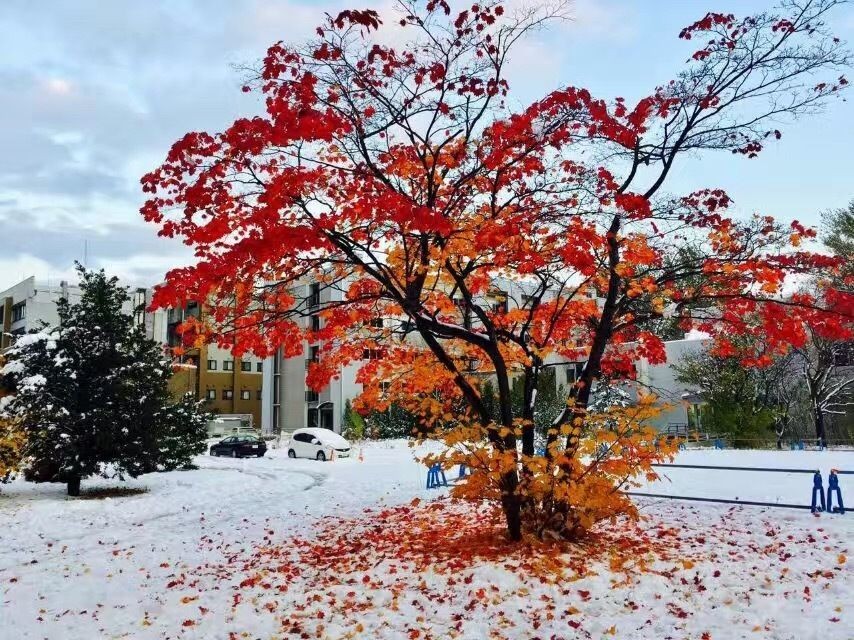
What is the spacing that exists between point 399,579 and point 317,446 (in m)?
23.3

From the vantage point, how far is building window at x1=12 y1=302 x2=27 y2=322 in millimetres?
56162

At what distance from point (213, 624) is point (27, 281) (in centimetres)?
6158

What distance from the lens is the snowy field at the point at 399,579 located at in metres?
6.24

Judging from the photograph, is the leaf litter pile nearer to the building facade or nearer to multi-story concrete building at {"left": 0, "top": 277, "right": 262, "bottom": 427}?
the building facade

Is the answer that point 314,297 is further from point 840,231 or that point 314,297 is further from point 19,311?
point 19,311

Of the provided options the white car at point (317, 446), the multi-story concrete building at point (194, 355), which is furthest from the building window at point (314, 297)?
the multi-story concrete building at point (194, 355)

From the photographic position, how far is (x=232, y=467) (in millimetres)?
26172

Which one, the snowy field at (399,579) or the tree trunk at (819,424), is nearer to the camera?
the snowy field at (399,579)

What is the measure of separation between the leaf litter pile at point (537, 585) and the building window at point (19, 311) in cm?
5608

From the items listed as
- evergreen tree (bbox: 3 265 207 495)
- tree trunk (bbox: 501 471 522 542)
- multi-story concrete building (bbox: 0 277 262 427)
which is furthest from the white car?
multi-story concrete building (bbox: 0 277 262 427)

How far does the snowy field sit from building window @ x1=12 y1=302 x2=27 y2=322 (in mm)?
50650

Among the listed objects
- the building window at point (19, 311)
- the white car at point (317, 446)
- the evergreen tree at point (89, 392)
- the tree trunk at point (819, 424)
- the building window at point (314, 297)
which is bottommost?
the white car at point (317, 446)

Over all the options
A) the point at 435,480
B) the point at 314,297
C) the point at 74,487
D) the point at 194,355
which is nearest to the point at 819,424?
the point at 435,480

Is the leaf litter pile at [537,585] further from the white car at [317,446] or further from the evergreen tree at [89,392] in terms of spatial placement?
the white car at [317,446]
